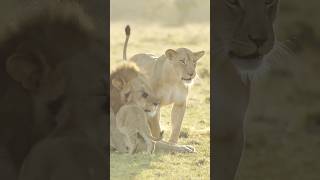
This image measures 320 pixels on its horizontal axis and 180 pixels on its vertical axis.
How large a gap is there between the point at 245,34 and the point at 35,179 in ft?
3.24

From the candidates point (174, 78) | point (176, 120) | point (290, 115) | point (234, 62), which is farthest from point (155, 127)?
point (234, 62)

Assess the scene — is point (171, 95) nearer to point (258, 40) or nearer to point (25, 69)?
point (258, 40)

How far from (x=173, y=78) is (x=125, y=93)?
634 millimetres

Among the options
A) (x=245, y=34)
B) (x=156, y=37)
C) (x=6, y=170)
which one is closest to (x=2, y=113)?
(x=6, y=170)

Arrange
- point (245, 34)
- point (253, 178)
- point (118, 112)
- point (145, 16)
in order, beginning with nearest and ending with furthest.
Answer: point (245, 34), point (253, 178), point (118, 112), point (145, 16)

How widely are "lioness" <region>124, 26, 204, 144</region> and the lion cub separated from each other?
14cm

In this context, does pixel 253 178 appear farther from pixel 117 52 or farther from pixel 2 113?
pixel 117 52

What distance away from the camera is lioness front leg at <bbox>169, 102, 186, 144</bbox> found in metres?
5.79

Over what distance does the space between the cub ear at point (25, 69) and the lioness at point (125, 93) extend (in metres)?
2.75

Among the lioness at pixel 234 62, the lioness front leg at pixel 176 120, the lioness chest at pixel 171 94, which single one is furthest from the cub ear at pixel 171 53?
the lioness at pixel 234 62

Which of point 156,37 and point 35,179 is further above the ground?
point 156,37

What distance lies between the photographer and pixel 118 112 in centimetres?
551

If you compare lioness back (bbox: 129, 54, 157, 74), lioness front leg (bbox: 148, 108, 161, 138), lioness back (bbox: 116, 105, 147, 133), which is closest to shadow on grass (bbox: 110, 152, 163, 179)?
lioness back (bbox: 116, 105, 147, 133)

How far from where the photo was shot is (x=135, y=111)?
17.7 ft
